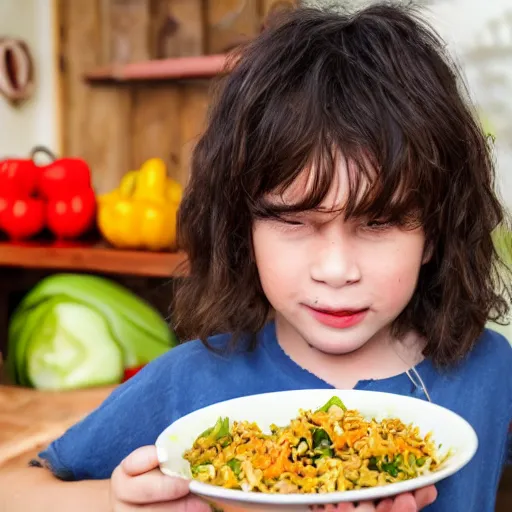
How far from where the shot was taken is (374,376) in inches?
39.1

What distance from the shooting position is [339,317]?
872 mm

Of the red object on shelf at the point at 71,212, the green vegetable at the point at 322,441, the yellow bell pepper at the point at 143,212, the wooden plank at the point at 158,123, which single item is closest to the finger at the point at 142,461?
the green vegetable at the point at 322,441

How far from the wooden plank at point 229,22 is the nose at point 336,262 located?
1.51 meters

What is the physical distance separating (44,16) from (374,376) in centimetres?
199

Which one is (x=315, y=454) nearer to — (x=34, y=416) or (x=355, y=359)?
(x=355, y=359)

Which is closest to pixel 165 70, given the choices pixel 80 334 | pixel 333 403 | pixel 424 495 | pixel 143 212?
pixel 143 212

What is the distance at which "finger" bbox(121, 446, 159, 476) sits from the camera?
0.71 metres

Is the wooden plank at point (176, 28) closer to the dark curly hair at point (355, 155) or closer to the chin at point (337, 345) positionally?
the dark curly hair at point (355, 155)

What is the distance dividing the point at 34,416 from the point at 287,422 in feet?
3.54

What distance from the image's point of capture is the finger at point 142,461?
71cm

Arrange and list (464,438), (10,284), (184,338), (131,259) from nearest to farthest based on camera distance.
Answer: (464,438) → (184,338) → (131,259) → (10,284)

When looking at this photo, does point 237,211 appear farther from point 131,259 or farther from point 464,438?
point 131,259

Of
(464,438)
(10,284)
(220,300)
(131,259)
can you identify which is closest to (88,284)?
(131,259)

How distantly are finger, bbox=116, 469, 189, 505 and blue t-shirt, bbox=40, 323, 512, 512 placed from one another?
0.88 ft
